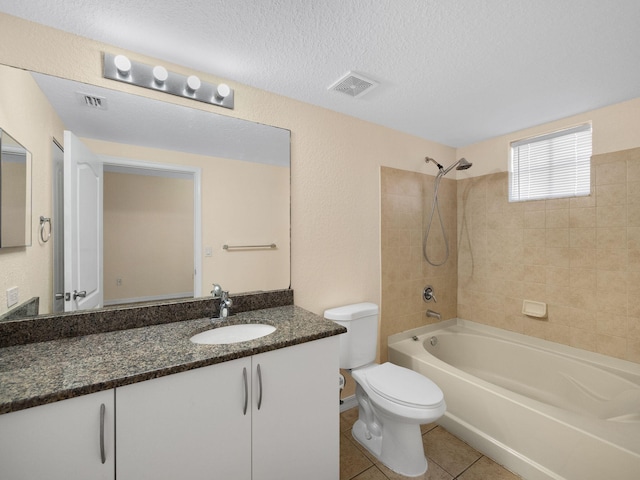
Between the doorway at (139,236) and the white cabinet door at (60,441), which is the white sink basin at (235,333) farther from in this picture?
the white cabinet door at (60,441)

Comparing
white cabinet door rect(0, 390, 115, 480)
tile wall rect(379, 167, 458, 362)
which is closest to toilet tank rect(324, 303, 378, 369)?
tile wall rect(379, 167, 458, 362)

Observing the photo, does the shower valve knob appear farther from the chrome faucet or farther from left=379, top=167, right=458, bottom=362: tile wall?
the chrome faucet

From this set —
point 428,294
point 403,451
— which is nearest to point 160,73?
point 403,451

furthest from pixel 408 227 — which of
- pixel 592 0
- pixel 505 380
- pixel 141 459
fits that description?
pixel 141 459

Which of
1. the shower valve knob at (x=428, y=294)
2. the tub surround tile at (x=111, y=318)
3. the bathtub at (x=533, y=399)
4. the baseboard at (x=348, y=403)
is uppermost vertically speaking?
the tub surround tile at (x=111, y=318)

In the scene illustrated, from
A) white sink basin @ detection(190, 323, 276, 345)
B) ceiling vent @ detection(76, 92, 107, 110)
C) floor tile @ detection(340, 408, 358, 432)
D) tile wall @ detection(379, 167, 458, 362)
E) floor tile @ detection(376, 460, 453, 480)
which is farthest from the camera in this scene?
tile wall @ detection(379, 167, 458, 362)

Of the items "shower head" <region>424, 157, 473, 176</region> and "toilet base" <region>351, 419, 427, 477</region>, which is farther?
"shower head" <region>424, 157, 473, 176</region>

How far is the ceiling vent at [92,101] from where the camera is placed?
1360 mm

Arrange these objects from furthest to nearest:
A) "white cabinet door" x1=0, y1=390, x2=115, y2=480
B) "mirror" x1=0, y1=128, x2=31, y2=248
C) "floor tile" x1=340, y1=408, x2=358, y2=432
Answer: "floor tile" x1=340, y1=408, x2=358, y2=432 → "mirror" x1=0, y1=128, x2=31, y2=248 → "white cabinet door" x1=0, y1=390, x2=115, y2=480

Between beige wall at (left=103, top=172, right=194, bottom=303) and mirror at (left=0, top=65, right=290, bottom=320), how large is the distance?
0.02 meters

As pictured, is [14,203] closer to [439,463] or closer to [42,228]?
[42,228]

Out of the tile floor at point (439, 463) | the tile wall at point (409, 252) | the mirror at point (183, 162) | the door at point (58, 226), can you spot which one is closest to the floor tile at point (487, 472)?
the tile floor at point (439, 463)

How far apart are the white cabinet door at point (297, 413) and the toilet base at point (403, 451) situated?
1.45 feet

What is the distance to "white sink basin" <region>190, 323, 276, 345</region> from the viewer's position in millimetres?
1501
